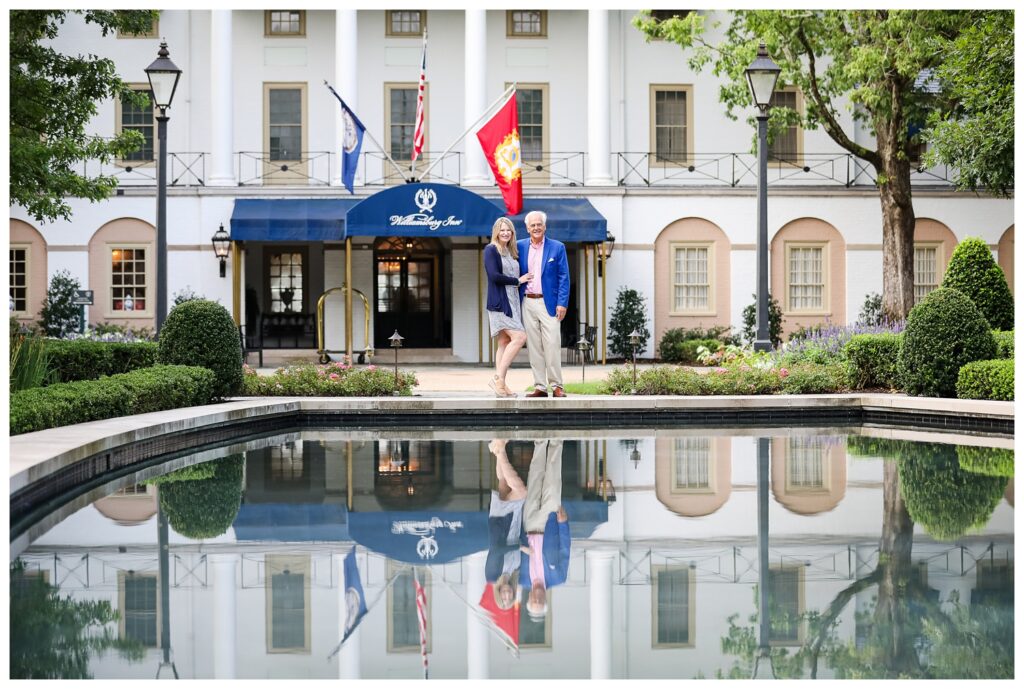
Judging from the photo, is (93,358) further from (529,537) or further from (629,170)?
(629,170)

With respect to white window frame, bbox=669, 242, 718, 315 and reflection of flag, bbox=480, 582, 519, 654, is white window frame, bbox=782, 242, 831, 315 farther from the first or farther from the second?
reflection of flag, bbox=480, 582, 519, 654

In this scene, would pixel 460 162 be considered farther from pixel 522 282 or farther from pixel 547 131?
pixel 522 282

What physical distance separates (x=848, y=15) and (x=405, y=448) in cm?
1423

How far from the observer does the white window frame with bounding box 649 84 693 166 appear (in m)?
26.2

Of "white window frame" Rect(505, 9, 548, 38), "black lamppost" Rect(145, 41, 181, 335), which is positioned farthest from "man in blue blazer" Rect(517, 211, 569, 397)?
"white window frame" Rect(505, 9, 548, 38)

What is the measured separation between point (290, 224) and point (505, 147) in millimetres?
5602

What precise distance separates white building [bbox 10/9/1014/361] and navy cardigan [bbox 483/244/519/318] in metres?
11.8

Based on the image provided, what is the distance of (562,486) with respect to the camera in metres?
8.06

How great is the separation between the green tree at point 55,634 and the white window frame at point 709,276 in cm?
2125

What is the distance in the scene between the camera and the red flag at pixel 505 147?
62.6 ft

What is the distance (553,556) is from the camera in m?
5.65

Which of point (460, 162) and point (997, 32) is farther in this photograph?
point (460, 162)

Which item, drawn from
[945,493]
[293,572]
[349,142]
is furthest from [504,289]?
[349,142]
